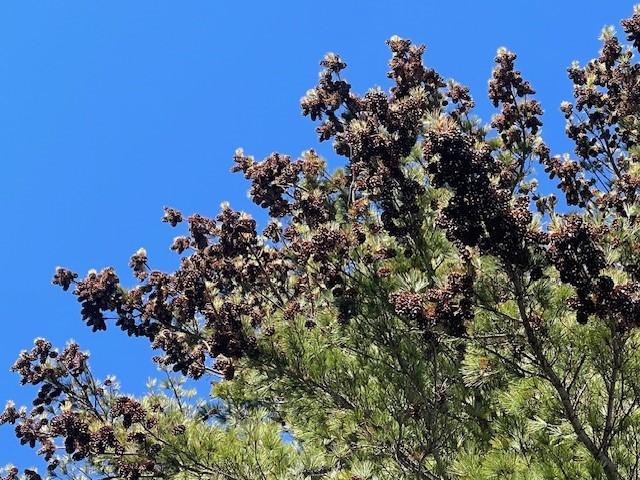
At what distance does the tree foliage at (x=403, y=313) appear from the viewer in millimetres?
4414

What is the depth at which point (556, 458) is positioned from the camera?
17.0 feet

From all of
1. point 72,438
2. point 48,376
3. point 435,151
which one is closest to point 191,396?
point 48,376

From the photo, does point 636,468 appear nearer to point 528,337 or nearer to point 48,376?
point 528,337

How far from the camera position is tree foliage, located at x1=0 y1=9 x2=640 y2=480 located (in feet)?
14.5

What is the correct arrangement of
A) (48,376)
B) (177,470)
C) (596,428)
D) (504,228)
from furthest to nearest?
(48,376)
(177,470)
(596,428)
(504,228)

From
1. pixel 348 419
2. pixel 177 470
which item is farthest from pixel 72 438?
pixel 348 419

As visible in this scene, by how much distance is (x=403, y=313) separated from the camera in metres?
4.68

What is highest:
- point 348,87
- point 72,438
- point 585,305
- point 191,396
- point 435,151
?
point 348,87

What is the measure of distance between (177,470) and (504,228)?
429 centimetres

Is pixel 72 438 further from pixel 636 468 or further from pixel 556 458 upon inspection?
pixel 636 468

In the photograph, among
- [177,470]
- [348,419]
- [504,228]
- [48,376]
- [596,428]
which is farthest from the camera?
[48,376]

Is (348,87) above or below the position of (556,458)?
above

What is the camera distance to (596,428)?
4980 mm

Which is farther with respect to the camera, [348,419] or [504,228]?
[348,419]
